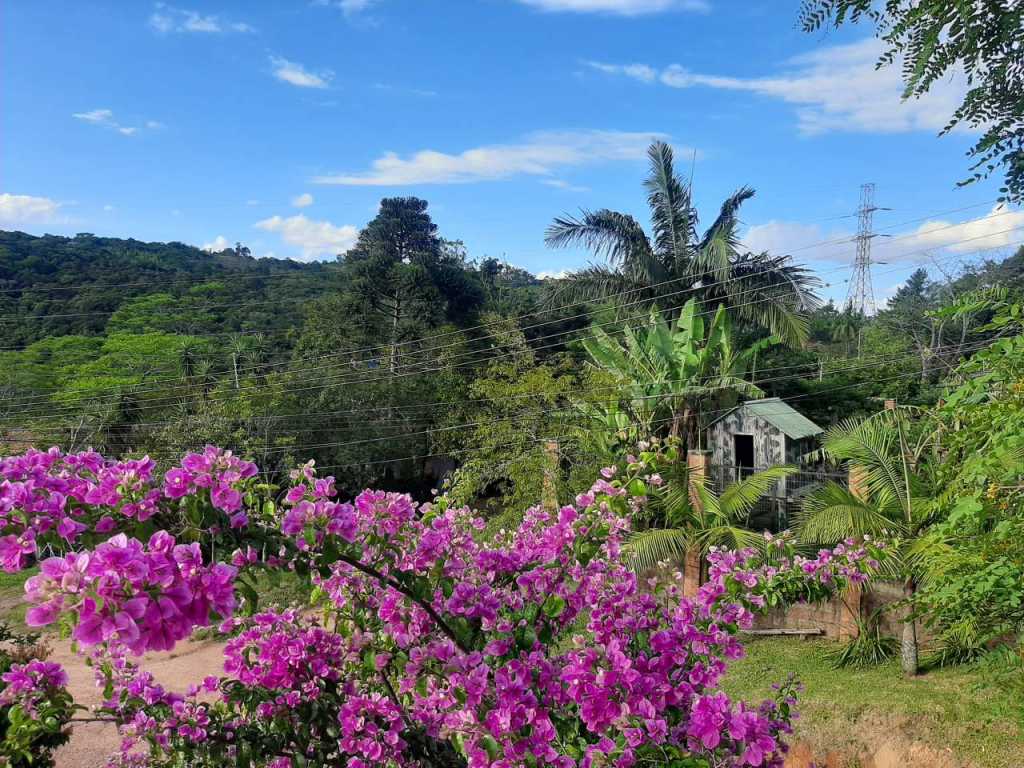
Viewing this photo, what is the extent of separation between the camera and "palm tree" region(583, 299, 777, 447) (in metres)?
12.0

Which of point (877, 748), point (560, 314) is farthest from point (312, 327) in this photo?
point (877, 748)

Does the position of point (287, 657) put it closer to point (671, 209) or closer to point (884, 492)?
point (884, 492)

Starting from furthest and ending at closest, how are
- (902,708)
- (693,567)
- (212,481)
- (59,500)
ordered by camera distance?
(693,567), (902,708), (212,481), (59,500)

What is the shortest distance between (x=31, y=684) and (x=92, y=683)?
5.39 m

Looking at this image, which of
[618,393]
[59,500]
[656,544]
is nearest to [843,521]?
[656,544]

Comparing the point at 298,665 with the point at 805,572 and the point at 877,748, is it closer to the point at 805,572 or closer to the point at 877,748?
the point at 805,572

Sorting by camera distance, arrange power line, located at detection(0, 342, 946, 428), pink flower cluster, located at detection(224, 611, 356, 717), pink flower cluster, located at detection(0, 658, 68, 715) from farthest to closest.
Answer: power line, located at detection(0, 342, 946, 428)
pink flower cluster, located at detection(224, 611, 356, 717)
pink flower cluster, located at detection(0, 658, 68, 715)

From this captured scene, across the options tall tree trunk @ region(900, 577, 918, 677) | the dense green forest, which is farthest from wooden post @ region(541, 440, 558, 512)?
tall tree trunk @ region(900, 577, 918, 677)

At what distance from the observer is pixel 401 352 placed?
23.3 meters

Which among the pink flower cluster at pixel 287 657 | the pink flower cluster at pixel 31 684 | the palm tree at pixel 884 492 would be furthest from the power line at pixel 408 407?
the pink flower cluster at pixel 31 684

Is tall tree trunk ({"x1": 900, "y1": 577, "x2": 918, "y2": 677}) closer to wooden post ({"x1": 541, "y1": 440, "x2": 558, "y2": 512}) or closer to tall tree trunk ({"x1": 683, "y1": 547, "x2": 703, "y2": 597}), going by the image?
tall tree trunk ({"x1": 683, "y1": 547, "x2": 703, "y2": 597})

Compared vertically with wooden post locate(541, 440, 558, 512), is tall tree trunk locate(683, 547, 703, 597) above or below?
below

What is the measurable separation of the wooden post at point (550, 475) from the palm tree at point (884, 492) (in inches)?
181

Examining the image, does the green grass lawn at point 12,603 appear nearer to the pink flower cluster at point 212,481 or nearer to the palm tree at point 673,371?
the palm tree at point 673,371
